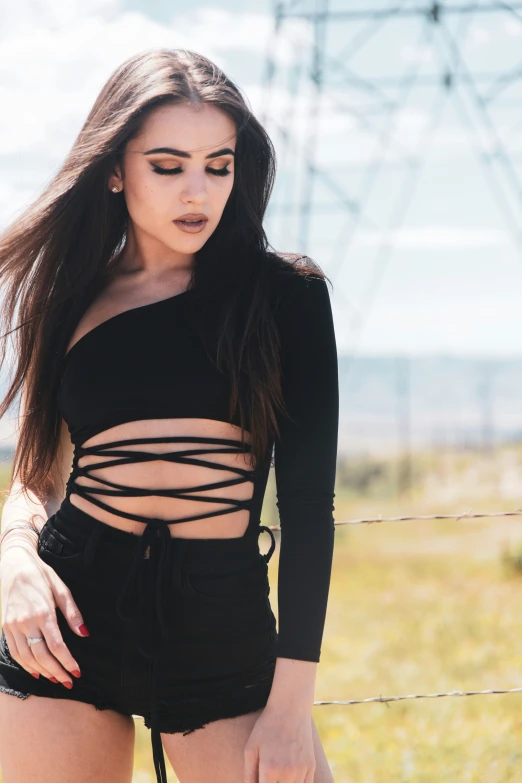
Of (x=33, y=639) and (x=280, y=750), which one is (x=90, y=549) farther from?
(x=280, y=750)

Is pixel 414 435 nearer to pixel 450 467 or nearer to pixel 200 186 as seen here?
pixel 450 467

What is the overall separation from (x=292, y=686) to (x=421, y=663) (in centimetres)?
601

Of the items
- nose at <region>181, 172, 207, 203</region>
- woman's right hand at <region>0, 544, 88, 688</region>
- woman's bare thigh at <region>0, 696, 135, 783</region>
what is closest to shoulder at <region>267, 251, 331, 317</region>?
nose at <region>181, 172, 207, 203</region>

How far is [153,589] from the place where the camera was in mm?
1482

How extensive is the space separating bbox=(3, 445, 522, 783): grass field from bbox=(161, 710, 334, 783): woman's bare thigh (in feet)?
3.72

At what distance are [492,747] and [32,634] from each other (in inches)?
118

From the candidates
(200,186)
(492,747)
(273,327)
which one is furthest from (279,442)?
(492,747)

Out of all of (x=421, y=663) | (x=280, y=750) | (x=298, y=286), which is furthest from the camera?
(x=421, y=663)

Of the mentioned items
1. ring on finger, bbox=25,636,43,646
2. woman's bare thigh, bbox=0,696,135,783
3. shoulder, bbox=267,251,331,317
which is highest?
shoulder, bbox=267,251,331,317

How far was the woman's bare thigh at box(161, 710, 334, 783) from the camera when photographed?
1.46 metres

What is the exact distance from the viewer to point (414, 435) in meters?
77.6

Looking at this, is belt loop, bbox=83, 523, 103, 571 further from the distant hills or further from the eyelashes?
the distant hills

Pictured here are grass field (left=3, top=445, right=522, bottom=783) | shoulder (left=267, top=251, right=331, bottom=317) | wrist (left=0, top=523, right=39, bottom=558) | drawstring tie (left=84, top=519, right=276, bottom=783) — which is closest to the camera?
drawstring tie (left=84, top=519, right=276, bottom=783)

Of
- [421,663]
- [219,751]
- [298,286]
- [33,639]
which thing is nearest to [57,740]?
[33,639]
